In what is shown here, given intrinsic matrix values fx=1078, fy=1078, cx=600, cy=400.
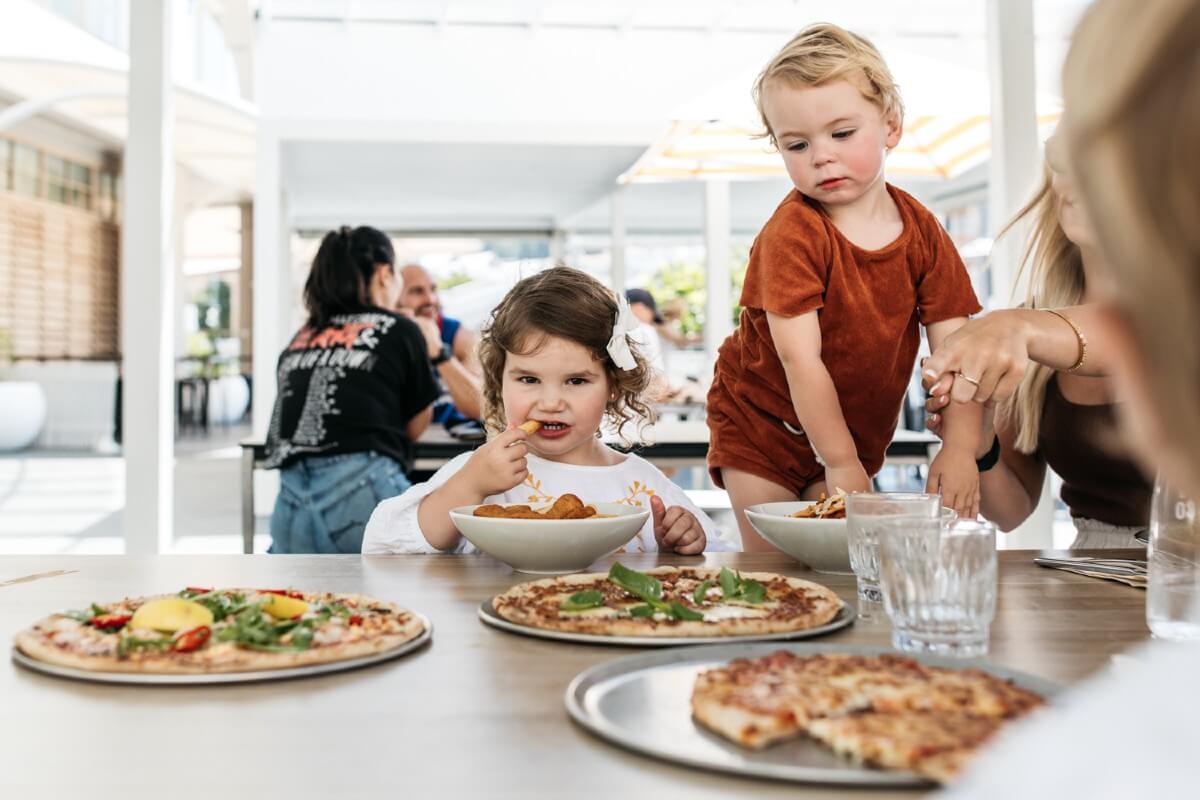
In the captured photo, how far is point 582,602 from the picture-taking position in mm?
965

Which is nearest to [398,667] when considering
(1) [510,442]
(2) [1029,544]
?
(1) [510,442]

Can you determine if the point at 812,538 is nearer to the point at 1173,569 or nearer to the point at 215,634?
the point at 1173,569

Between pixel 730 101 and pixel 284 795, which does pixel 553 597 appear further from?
pixel 730 101

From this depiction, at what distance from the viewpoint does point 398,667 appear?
0.83 m

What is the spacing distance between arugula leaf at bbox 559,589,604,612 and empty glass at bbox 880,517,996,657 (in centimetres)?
26

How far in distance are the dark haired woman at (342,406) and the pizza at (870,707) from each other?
2.70m

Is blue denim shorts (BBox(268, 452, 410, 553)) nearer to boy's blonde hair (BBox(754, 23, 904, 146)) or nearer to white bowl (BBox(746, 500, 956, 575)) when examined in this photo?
boy's blonde hair (BBox(754, 23, 904, 146))

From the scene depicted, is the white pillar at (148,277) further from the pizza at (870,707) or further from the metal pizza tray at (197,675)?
the pizza at (870,707)

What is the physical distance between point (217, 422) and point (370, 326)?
12.0 m

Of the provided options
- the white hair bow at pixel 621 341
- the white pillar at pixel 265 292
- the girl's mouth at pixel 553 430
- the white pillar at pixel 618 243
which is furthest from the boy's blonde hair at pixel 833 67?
the white pillar at pixel 618 243

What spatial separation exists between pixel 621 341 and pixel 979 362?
76 centimetres

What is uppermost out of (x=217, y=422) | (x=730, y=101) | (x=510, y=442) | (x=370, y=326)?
(x=730, y=101)

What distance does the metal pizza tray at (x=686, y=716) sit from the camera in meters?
0.58

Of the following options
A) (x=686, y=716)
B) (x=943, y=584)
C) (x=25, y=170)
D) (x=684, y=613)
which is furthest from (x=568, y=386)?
(x=25, y=170)
